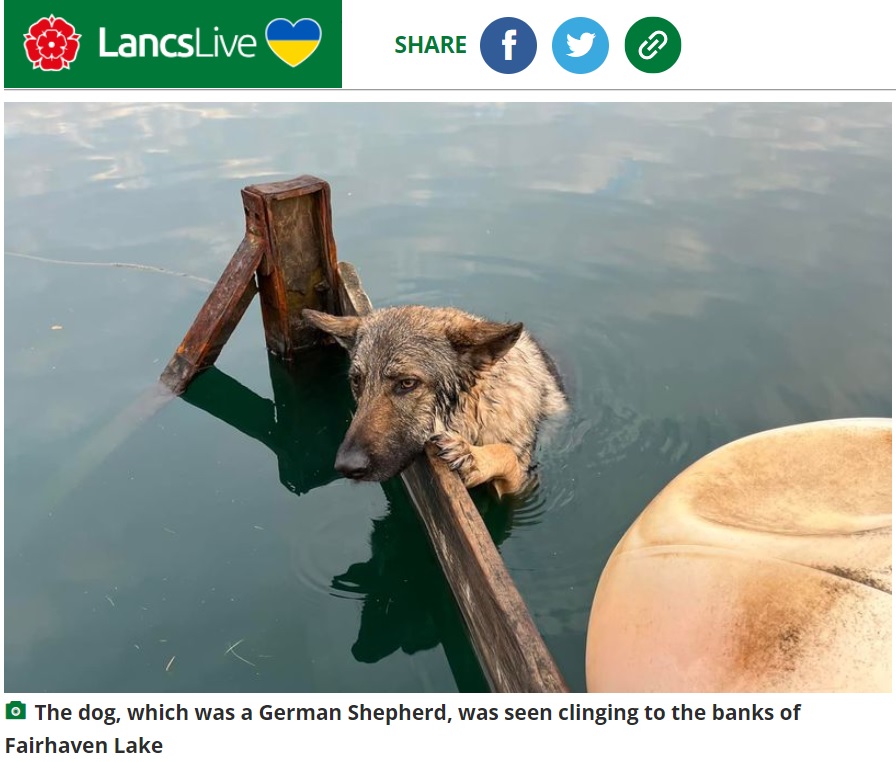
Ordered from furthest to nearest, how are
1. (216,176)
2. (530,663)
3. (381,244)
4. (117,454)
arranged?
(216,176), (381,244), (117,454), (530,663)

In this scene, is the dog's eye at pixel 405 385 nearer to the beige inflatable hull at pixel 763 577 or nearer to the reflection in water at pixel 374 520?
the reflection in water at pixel 374 520

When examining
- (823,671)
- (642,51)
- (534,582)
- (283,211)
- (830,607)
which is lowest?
(534,582)

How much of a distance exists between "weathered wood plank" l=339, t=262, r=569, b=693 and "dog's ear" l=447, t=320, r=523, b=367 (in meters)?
0.81

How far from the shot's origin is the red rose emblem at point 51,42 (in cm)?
491

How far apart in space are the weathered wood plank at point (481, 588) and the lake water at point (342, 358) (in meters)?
0.31

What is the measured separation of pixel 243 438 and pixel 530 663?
413cm

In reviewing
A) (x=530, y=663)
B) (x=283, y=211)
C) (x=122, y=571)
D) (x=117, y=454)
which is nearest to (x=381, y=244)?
(x=283, y=211)

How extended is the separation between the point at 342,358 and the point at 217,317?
1.44 metres

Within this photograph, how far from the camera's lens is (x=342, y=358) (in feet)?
24.7

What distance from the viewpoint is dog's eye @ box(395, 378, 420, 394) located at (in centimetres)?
497

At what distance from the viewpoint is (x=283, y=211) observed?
6.43 metres

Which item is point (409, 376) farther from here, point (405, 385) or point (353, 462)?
point (353, 462)

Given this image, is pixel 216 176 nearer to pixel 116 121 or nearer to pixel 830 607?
pixel 116 121
